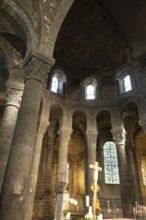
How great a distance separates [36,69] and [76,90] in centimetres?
910

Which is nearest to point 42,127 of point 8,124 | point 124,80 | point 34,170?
point 34,170

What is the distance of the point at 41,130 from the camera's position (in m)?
12.0

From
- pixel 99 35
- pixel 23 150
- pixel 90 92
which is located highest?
pixel 99 35

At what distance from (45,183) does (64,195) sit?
25.0ft

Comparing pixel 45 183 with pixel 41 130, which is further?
pixel 45 183

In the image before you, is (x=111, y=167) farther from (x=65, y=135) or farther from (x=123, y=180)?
(x=65, y=135)

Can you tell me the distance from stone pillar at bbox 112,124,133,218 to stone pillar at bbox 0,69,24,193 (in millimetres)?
7182

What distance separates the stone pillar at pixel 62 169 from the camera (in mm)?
8664

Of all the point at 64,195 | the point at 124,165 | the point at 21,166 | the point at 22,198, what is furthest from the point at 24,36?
the point at 124,165

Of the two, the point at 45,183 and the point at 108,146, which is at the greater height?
the point at 108,146

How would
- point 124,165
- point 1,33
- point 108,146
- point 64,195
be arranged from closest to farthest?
1. point 64,195
2. point 1,33
3. point 124,165
4. point 108,146

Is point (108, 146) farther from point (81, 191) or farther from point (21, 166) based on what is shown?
point (21, 166)

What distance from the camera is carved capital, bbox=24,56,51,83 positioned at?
681 centimetres

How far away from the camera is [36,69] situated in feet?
22.7
